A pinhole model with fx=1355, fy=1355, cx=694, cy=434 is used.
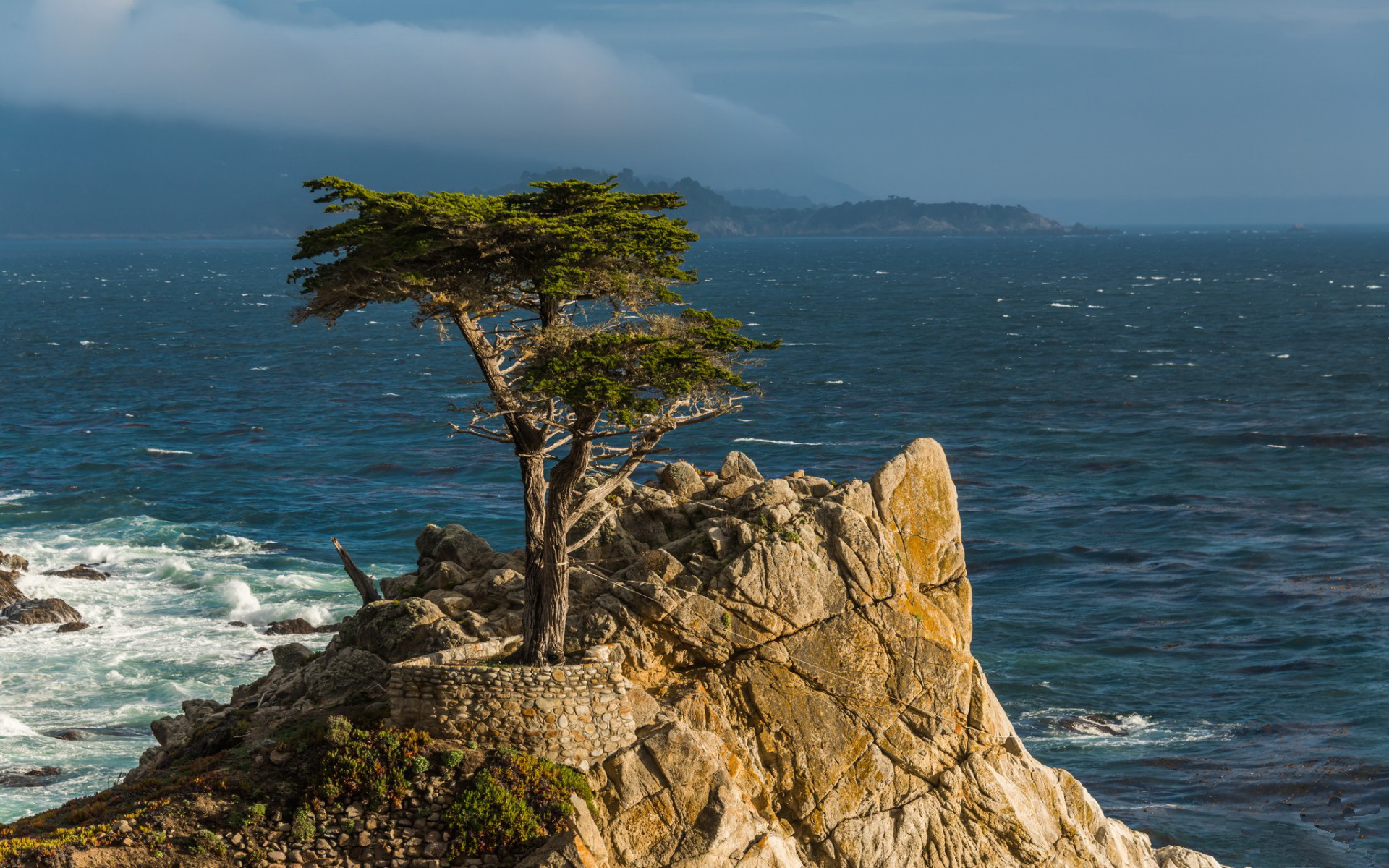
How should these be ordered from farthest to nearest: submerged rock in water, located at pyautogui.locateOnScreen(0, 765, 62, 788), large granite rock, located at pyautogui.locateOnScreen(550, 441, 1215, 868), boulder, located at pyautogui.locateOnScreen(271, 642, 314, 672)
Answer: submerged rock in water, located at pyautogui.locateOnScreen(0, 765, 62, 788) → boulder, located at pyautogui.locateOnScreen(271, 642, 314, 672) → large granite rock, located at pyautogui.locateOnScreen(550, 441, 1215, 868)

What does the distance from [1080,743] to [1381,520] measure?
32460 millimetres

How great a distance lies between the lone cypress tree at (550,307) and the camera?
2353 centimetres

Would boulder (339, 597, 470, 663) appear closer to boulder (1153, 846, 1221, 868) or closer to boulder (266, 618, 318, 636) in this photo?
boulder (1153, 846, 1221, 868)

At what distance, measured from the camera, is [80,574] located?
184ft

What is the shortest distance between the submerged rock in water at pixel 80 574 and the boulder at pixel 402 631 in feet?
107

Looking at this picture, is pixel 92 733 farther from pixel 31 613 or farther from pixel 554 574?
pixel 554 574

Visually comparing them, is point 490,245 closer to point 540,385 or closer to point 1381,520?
point 540,385

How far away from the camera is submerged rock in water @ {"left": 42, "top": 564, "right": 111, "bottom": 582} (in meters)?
55.6

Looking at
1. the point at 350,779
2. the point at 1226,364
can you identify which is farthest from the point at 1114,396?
the point at 350,779

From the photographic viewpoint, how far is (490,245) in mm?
23750

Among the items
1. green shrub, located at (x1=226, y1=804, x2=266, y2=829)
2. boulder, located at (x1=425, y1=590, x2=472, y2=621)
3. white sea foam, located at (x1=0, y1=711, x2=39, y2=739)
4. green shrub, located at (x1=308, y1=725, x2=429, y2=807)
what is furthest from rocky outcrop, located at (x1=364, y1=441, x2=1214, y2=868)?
white sea foam, located at (x1=0, y1=711, x2=39, y2=739)

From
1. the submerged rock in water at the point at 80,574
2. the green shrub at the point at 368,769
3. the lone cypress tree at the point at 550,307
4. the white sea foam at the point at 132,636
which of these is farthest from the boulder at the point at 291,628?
the green shrub at the point at 368,769

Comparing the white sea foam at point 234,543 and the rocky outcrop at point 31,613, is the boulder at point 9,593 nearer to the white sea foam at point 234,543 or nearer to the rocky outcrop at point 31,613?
the rocky outcrop at point 31,613

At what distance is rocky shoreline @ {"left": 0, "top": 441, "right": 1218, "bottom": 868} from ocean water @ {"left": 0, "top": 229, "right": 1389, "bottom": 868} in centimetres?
1436
